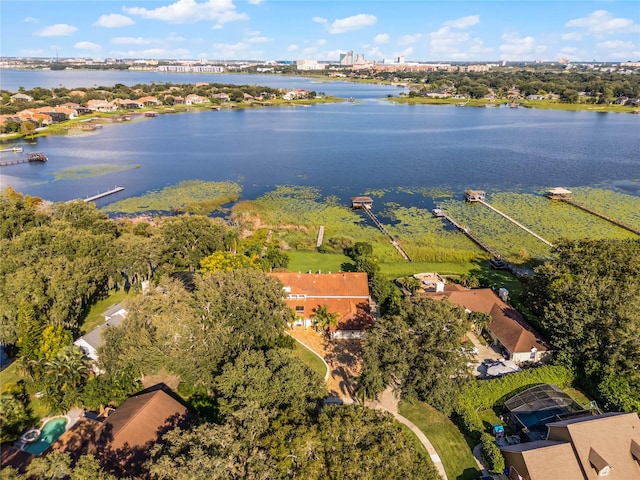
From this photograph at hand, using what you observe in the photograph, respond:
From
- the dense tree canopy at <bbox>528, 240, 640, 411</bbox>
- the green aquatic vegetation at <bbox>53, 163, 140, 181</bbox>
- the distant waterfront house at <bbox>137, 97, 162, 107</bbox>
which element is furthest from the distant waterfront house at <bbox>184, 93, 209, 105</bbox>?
the dense tree canopy at <bbox>528, 240, 640, 411</bbox>

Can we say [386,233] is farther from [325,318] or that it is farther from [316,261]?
[325,318]

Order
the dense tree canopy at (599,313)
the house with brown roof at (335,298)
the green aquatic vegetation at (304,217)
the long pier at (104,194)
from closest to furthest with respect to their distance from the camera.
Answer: the dense tree canopy at (599,313)
the house with brown roof at (335,298)
the green aquatic vegetation at (304,217)
the long pier at (104,194)

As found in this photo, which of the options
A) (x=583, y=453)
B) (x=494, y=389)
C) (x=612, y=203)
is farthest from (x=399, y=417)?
(x=612, y=203)

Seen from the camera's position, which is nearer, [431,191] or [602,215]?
[602,215]

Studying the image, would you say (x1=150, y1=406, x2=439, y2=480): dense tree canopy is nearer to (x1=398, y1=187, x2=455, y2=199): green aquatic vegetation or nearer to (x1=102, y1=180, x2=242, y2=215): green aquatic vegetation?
(x1=102, y1=180, x2=242, y2=215): green aquatic vegetation

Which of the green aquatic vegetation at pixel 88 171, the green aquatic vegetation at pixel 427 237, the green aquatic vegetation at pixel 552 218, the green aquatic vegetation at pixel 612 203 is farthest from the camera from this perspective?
the green aquatic vegetation at pixel 88 171

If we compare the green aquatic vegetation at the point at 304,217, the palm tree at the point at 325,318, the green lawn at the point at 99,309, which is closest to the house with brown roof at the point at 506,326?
the palm tree at the point at 325,318

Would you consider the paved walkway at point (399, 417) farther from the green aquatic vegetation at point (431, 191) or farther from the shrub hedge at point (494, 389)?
the green aquatic vegetation at point (431, 191)
